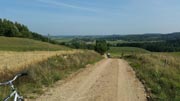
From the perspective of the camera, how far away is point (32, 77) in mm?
14070

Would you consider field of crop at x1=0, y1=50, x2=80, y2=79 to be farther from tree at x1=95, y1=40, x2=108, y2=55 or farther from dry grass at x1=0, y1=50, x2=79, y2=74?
tree at x1=95, y1=40, x2=108, y2=55

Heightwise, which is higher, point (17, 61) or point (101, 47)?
point (17, 61)

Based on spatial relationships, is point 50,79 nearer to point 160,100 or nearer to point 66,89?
point 66,89

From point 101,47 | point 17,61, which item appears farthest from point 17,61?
point 101,47

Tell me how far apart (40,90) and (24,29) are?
4442 inches

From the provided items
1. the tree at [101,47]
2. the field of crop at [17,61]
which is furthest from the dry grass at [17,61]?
the tree at [101,47]

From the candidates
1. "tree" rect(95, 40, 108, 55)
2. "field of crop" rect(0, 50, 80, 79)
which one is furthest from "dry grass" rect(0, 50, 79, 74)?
"tree" rect(95, 40, 108, 55)

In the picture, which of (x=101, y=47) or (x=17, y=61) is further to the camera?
(x=101, y=47)

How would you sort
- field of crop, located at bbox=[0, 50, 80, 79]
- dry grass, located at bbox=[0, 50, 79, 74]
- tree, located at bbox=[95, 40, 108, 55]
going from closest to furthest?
field of crop, located at bbox=[0, 50, 80, 79] < dry grass, located at bbox=[0, 50, 79, 74] < tree, located at bbox=[95, 40, 108, 55]

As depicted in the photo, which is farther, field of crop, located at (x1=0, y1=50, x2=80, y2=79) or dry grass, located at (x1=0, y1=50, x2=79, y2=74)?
dry grass, located at (x1=0, y1=50, x2=79, y2=74)

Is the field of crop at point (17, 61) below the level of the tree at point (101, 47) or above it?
above

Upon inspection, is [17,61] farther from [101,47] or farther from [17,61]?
[101,47]

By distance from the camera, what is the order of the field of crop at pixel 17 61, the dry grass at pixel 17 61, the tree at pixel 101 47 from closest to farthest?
the field of crop at pixel 17 61
the dry grass at pixel 17 61
the tree at pixel 101 47

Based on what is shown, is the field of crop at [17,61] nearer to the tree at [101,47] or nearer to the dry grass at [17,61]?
the dry grass at [17,61]
